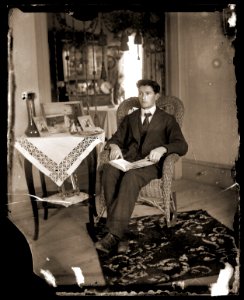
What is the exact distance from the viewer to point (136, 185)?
9.78 feet

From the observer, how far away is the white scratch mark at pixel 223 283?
2.21 metres

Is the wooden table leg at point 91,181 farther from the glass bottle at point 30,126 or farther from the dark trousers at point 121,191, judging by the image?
the glass bottle at point 30,126

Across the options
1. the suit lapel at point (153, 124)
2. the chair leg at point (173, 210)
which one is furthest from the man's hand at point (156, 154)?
the chair leg at point (173, 210)

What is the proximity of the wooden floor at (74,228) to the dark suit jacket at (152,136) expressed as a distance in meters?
0.74

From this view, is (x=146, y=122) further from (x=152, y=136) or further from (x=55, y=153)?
(x=55, y=153)

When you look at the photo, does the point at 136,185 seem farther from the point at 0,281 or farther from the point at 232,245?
the point at 0,281

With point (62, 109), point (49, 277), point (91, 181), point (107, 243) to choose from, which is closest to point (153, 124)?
point (91, 181)

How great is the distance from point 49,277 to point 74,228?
81cm

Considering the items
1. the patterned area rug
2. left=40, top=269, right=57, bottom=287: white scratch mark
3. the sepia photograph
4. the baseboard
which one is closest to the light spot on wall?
the sepia photograph

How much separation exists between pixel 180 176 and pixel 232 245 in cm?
173

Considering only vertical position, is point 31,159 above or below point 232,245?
above

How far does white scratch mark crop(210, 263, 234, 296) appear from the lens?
7.27 ft

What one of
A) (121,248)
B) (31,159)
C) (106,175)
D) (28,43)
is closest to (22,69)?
(28,43)

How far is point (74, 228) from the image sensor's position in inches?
134
